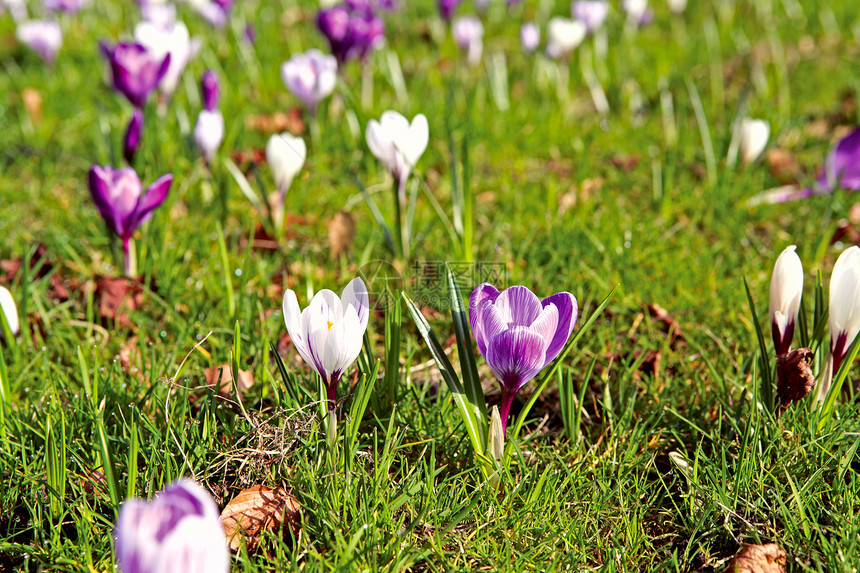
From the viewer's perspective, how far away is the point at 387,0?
12.9 feet

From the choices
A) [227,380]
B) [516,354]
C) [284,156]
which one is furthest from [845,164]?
[227,380]

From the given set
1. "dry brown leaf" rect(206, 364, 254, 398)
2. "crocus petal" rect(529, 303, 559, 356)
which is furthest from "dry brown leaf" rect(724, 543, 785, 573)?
"dry brown leaf" rect(206, 364, 254, 398)

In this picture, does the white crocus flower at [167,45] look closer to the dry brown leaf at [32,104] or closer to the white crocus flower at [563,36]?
the dry brown leaf at [32,104]

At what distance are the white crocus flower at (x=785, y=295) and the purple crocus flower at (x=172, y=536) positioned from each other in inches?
43.2

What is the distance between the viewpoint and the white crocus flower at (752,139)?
2516 millimetres

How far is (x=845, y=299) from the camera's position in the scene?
4.24ft

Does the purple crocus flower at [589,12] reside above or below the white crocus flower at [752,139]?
above

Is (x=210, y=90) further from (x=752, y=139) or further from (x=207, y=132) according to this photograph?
(x=752, y=139)

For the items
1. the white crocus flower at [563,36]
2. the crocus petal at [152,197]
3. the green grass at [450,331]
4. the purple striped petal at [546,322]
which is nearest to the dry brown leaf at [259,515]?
the green grass at [450,331]

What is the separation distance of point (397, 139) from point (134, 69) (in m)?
1.03

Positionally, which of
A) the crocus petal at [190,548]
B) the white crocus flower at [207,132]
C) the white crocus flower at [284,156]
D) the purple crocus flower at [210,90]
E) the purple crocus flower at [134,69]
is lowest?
the crocus petal at [190,548]

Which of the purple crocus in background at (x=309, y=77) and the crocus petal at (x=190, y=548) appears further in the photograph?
the purple crocus in background at (x=309, y=77)

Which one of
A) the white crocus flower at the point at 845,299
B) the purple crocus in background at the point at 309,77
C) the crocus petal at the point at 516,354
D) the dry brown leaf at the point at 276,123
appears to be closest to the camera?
the crocus petal at the point at 516,354

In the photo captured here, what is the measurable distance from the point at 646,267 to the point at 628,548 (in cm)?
105
